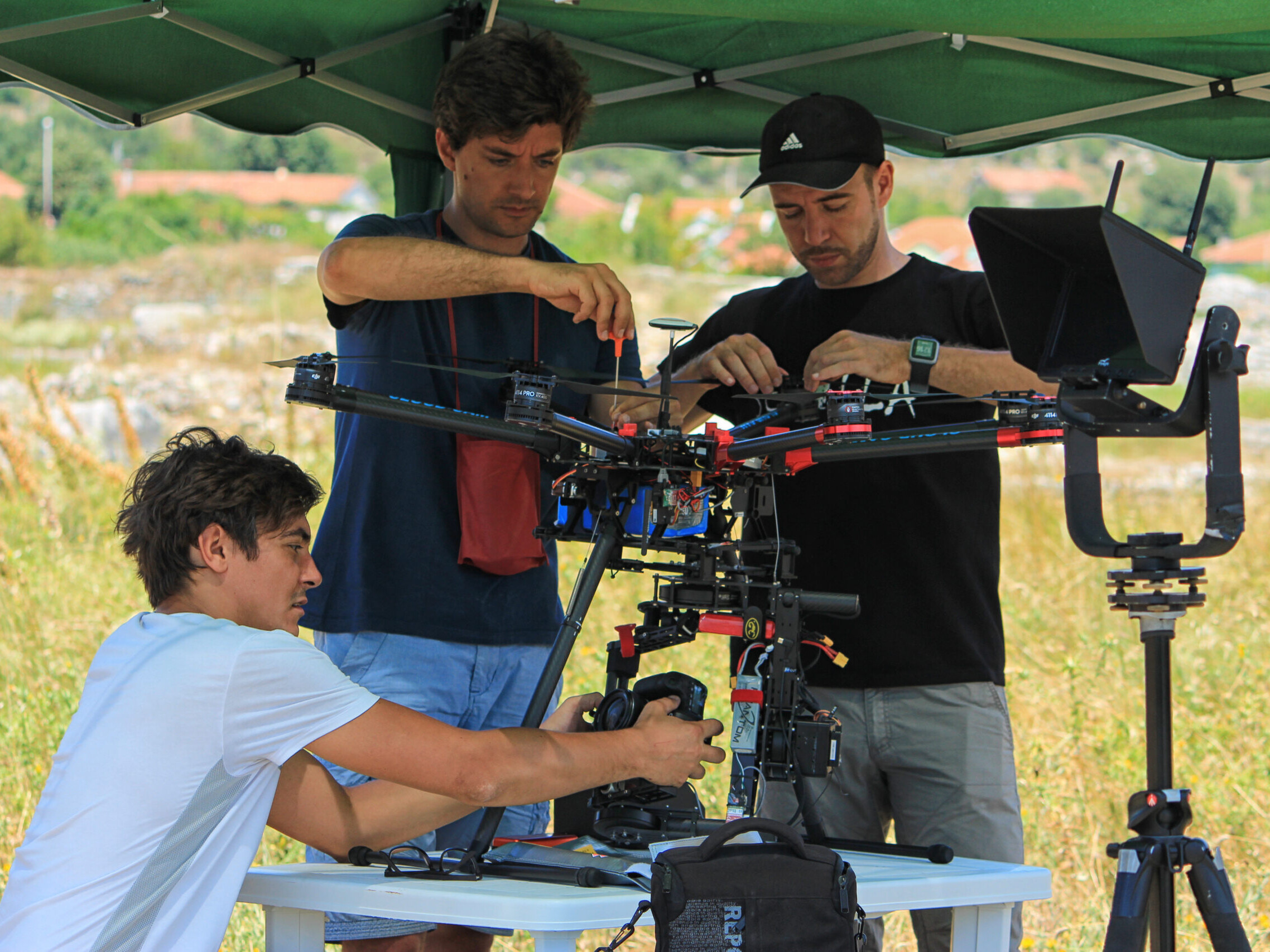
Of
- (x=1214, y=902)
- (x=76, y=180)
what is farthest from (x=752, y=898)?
(x=76, y=180)

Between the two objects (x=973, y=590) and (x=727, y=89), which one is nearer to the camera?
(x=973, y=590)

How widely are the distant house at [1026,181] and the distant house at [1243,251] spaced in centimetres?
401

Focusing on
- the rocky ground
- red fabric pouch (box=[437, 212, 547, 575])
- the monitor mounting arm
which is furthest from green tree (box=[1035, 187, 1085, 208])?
the monitor mounting arm

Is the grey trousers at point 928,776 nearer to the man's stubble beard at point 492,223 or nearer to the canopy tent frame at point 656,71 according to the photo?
the man's stubble beard at point 492,223

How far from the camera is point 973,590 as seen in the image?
2949mm

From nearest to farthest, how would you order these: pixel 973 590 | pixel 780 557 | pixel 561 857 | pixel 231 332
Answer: pixel 561 857, pixel 780 557, pixel 973 590, pixel 231 332

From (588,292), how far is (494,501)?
57cm

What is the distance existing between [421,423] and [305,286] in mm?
17392

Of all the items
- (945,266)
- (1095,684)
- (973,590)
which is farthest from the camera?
(1095,684)

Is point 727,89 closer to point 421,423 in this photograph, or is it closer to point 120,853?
point 421,423

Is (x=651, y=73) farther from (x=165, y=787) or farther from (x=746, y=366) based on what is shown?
(x=165, y=787)

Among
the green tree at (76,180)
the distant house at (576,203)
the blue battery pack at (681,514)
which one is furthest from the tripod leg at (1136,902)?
the distant house at (576,203)

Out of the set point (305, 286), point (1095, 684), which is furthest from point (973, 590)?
point (305, 286)

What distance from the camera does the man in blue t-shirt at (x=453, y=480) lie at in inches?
104
